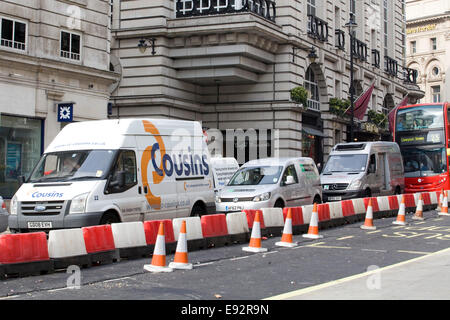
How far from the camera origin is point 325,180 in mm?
23203

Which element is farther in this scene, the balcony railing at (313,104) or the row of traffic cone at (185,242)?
the balcony railing at (313,104)

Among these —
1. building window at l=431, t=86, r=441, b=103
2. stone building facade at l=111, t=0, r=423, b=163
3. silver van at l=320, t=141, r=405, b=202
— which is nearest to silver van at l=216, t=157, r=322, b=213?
silver van at l=320, t=141, r=405, b=202

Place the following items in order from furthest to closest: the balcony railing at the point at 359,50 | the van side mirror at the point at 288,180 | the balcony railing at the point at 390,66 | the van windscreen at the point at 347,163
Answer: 1. the balcony railing at the point at 390,66
2. the balcony railing at the point at 359,50
3. the van windscreen at the point at 347,163
4. the van side mirror at the point at 288,180

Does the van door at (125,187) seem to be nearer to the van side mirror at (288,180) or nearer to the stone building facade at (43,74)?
the van side mirror at (288,180)

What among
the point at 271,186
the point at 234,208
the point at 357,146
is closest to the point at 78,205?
the point at 234,208

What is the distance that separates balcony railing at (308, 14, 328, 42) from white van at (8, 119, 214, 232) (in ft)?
71.4

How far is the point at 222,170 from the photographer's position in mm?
23344

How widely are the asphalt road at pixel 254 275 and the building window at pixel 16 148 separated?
10808mm

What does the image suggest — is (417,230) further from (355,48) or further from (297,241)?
(355,48)

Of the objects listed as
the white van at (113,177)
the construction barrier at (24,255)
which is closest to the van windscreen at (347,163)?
the white van at (113,177)

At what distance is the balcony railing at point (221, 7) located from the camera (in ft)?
95.7

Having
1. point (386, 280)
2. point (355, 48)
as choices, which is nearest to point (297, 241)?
point (386, 280)
